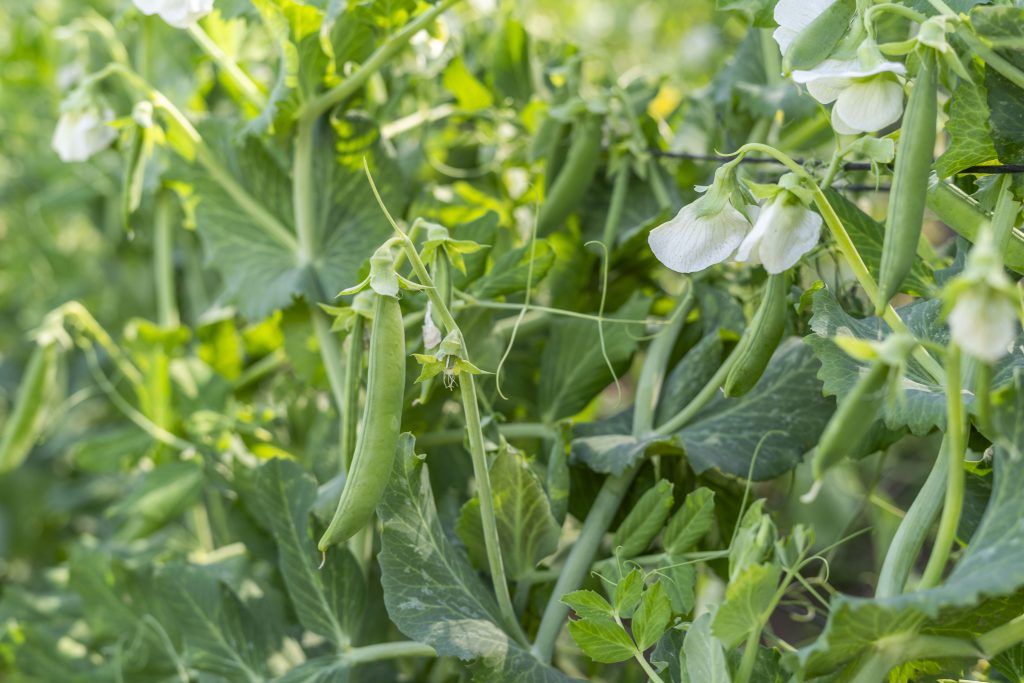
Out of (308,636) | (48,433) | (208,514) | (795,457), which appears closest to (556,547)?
(795,457)

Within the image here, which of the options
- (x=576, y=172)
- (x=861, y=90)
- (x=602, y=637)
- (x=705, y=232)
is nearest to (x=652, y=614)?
(x=602, y=637)

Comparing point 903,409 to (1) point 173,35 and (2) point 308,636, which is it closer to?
(2) point 308,636

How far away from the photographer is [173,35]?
1374mm

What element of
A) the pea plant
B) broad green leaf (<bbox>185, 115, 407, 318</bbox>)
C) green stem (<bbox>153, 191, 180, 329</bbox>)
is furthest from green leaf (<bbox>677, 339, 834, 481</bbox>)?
green stem (<bbox>153, 191, 180, 329</bbox>)

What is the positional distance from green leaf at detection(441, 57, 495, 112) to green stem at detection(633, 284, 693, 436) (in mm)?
384

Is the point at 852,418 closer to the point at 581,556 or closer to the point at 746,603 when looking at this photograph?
the point at 746,603

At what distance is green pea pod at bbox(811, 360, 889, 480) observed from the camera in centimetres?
46

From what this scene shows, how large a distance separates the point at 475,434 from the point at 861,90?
0.32m

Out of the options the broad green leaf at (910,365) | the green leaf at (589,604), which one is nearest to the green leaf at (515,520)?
the green leaf at (589,604)

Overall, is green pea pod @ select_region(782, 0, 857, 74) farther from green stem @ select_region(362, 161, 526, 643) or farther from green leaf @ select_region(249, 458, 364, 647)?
green leaf @ select_region(249, 458, 364, 647)

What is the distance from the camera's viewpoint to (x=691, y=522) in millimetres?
Answer: 695

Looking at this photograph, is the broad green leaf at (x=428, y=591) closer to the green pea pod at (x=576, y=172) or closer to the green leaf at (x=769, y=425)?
the green leaf at (x=769, y=425)

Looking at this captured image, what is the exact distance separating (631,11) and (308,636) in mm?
2022

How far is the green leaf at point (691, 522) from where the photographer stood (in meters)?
0.69
